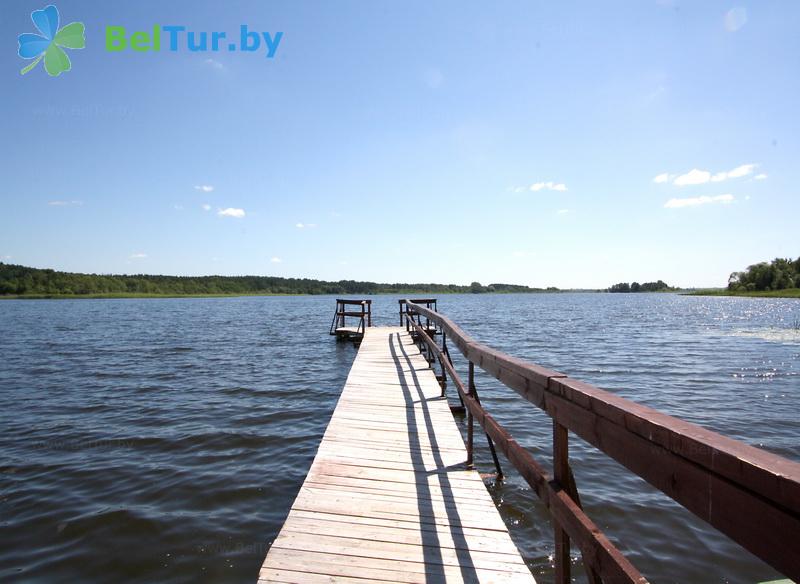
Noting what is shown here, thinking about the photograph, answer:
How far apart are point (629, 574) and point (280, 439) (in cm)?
711

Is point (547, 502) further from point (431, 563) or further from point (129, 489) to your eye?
point (129, 489)

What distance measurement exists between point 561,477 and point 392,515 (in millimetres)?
1696

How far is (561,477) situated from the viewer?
2.29 m

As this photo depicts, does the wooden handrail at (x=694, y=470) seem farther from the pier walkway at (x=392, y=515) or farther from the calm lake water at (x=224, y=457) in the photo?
the calm lake water at (x=224, y=457)

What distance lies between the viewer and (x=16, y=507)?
548 cm

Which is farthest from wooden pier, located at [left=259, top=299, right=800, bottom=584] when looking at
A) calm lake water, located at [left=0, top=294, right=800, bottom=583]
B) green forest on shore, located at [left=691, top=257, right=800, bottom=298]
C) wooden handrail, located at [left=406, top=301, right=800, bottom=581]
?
green forest on shore, located at [left=691, top=257, right=800, bottom=298]

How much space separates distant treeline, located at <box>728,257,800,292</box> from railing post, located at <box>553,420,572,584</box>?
10894 centimetres

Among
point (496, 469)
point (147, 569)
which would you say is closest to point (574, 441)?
point (496, 469)

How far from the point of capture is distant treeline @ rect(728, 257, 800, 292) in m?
85.8

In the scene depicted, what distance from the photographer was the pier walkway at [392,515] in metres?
2.82

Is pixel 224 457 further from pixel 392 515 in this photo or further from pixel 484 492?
pixel 484 492

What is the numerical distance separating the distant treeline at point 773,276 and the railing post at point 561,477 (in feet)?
357

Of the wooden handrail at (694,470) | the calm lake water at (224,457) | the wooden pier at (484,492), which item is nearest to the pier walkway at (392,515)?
the wooden pier at (484,492)

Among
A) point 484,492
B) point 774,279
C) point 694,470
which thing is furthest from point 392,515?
point 774,279
